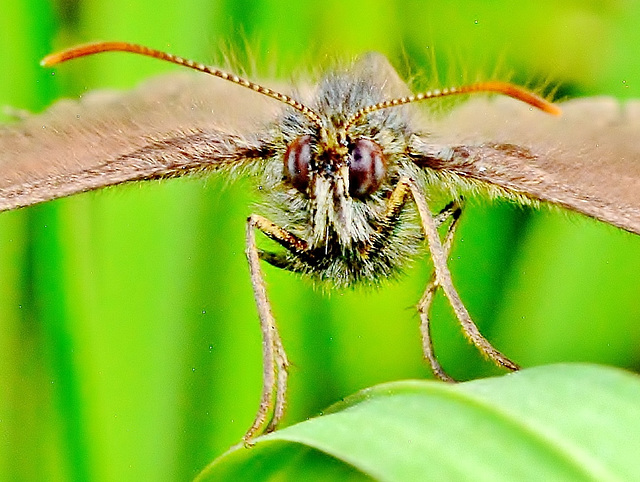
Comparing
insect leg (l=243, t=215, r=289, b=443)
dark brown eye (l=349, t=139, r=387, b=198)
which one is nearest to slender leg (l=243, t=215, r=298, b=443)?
insect leg (l=243, t=215, r=289, b=443)

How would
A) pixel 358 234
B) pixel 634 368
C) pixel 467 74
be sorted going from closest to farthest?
pixel 358 234 < pixel 634 368 < pixel 467 74

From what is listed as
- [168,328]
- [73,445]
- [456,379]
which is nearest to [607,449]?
[456,379]

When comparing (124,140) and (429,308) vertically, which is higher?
(124,140)

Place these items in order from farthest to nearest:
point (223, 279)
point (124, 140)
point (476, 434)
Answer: point (223, 279)
point (124, 140)
point (476, 434)

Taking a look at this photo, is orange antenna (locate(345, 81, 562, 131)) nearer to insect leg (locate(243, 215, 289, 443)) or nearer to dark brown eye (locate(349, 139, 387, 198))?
dark brown eye (locate(349, 139, 387, 198))

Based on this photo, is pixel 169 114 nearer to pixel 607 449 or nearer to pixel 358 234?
pixel 358 234

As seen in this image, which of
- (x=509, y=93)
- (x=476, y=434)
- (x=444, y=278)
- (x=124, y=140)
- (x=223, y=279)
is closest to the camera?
(x=476, y=434)

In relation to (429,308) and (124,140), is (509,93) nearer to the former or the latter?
(429,308)

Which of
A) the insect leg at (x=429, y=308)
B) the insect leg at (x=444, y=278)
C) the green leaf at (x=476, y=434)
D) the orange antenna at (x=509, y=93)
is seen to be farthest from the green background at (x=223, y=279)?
the green leaf at (x=476, y=434)

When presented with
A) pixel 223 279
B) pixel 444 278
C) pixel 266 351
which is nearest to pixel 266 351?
pixel 266 351
